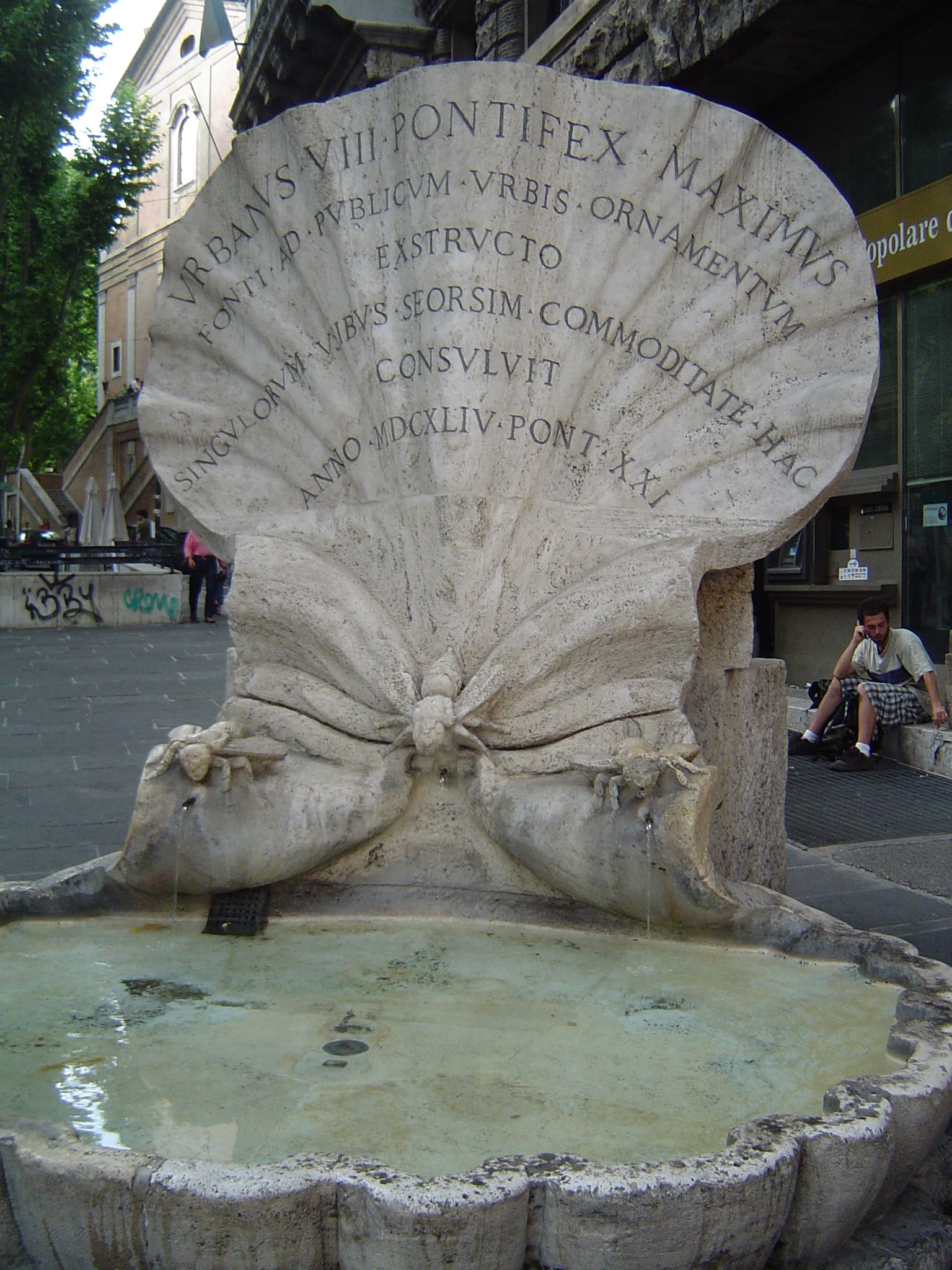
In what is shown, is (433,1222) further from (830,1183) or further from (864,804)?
(864,804)

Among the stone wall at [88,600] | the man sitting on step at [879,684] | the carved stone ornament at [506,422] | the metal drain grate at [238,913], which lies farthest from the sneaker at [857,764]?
the stone wall at [88,600]

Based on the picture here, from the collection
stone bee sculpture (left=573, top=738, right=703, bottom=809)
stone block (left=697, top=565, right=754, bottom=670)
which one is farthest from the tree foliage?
stone bee sculpture (left=573, top=738, right=703, bottom=809)

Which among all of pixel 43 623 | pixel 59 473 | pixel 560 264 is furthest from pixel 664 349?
pixel 59 473

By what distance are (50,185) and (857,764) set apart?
17815mm

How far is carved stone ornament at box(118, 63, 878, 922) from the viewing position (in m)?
3.01

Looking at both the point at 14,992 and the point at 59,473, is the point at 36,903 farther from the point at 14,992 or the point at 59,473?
the point at 59,473

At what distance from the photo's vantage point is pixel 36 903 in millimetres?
2932

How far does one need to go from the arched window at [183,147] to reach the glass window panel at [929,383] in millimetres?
24111

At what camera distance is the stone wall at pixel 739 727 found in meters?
3.24

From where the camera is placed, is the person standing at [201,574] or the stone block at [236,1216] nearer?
the stone block at [236,1216]

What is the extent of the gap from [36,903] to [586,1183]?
70.0 inches

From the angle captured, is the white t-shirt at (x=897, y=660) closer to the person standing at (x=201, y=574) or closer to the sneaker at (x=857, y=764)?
the sneaker at (x=857, y=764)

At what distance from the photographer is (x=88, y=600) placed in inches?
599

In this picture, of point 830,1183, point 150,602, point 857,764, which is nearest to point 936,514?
point 857,764
